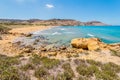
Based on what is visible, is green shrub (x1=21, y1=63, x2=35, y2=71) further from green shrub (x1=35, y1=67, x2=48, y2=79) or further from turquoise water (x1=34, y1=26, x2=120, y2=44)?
turquoise water (x1=34, y1=26, x2=120, y2=44)

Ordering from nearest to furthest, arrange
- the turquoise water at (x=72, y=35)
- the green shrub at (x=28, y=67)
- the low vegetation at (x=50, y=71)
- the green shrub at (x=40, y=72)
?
the low vegetation at (x=50, y=71) < the green shrub at (x=40, y=72) < the green shrub at (x=28, y=67) < the turquoise water at (x=72, y=35)

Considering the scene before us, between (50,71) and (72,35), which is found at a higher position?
(50,71)

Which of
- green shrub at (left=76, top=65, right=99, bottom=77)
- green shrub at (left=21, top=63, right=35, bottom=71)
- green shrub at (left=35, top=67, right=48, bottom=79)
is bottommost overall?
green shrub at (left=76, top=65, right=99, bottom=77)

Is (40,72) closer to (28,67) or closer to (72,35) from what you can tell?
(28,67)

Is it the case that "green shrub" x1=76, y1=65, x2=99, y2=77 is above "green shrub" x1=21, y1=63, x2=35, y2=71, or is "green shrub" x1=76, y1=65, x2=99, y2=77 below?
below

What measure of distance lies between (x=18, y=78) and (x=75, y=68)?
3728mm

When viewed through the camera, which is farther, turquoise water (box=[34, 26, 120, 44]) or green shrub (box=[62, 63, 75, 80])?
turquoise water (box=[34, 26, 120, 44])

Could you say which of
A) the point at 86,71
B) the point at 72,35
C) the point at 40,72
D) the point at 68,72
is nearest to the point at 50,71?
the point at 40,72

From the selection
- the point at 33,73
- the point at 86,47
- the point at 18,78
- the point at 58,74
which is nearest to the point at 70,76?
the point at 58,74

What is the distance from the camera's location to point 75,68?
35.1ft

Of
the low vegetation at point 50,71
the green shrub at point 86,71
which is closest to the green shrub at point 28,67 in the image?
the low vegetation at point 50,71

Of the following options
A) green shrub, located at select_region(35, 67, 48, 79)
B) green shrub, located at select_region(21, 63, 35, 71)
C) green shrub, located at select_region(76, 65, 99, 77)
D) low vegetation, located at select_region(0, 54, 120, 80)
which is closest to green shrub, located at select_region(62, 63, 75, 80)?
low vegetation, located at select_region(0, 54, 120, 80)

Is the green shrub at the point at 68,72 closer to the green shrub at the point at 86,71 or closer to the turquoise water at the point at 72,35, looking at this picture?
the green shrub at the point at 86,71

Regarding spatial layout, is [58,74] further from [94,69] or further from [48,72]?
[94,69]
